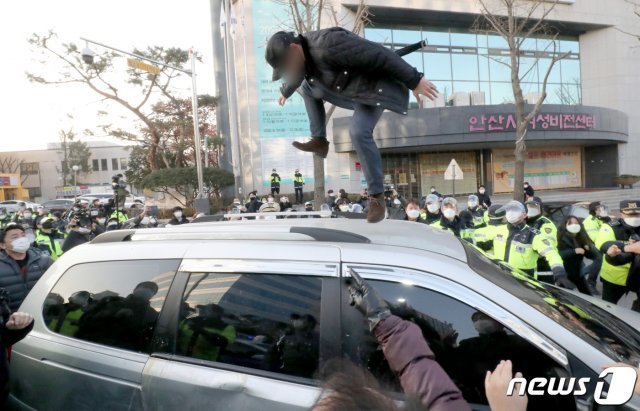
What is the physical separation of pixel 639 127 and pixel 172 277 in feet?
132

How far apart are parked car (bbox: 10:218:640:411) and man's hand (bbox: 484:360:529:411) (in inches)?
18.2

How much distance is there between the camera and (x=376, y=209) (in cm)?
264

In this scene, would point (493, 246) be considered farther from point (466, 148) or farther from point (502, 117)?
point (466, 148)

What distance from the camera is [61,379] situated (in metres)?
2.27

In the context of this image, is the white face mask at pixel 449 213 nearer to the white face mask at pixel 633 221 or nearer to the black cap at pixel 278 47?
the white face mask at pixel 633 221

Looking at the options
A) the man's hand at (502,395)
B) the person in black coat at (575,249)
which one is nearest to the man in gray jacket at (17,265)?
the man's hand at (502,395)

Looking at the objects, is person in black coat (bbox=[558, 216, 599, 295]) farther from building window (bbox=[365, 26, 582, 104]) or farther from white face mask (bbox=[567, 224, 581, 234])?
building window (bbox=[365, 26, 582, 104])

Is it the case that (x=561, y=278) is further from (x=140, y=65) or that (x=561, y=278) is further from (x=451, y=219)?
(x=140, y=65)

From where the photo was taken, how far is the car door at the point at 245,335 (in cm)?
A: 177

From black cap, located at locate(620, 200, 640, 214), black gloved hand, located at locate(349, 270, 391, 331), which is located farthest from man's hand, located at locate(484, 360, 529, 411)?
black cap, located at locate(620, 200, 640, 214)

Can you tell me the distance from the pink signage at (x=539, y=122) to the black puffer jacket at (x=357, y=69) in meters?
24.4

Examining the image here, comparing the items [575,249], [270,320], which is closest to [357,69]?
[270,320]

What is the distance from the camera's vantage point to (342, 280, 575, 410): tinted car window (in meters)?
1.65

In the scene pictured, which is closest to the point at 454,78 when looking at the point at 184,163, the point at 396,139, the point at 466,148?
the point at 466,148
